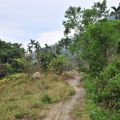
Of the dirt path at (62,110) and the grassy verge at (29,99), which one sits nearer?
the dirt path at (62,110)

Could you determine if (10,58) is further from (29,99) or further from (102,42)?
(29,99)

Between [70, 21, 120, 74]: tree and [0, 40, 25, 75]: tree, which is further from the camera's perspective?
[0, 40, 25, 75]: tree

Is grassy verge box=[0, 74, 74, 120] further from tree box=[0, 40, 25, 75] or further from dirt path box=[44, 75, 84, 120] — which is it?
tree box=[0, 40, 25, 75]

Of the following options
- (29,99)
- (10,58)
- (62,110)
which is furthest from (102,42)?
(10,58)

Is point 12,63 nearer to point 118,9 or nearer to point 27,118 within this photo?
point 118,9

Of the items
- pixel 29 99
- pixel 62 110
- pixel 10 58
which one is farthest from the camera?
pixel 10 58

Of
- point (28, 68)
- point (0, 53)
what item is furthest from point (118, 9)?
point (0, 53)

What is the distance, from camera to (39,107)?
27906 mm

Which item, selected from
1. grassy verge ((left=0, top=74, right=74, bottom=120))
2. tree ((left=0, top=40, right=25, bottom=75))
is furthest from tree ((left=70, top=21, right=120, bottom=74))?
tree ((left=0, top=40, right=25, bottom=75))

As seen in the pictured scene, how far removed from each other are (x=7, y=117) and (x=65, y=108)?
228 inches

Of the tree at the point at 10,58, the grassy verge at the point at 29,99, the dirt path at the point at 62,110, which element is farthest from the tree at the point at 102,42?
the tree at the point at 10,58

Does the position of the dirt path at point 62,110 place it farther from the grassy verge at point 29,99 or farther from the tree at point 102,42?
the tree at point 102,42

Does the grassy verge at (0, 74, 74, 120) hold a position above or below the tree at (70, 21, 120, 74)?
below

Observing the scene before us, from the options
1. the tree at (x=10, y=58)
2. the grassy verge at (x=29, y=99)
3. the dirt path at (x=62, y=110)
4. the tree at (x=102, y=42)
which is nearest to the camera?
the dirt path at (x=62, y=110)
